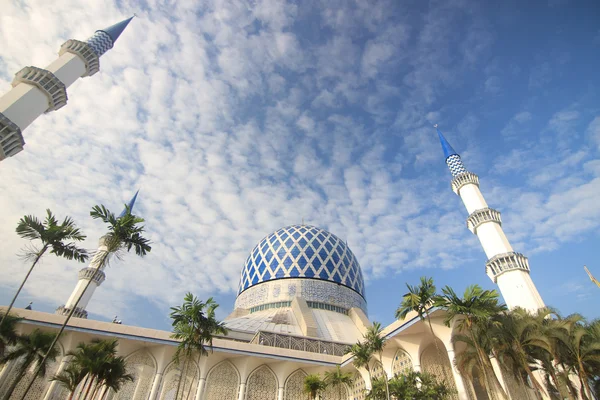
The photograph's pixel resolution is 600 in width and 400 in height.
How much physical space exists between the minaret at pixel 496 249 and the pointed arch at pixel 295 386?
1453cm

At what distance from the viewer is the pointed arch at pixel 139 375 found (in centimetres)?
2002

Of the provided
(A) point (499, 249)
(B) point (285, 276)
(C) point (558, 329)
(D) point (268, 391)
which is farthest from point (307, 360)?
(B) point (285, 276)

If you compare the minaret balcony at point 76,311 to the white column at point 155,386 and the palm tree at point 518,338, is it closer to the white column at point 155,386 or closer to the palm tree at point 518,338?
the white column at point 155,386

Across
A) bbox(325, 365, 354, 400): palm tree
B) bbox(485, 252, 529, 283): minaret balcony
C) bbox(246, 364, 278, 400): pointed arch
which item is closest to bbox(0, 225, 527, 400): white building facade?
bbox(246, 364, 278, 400): pointed arch

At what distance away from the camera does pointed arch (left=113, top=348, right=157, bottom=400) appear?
20.0 metres

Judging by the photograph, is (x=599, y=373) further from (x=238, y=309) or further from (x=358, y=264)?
(x=358, y=264)

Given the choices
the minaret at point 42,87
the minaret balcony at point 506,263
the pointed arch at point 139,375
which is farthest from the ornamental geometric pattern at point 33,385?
the minaret balcony at point 506,263

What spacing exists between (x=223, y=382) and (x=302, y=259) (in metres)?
22.0

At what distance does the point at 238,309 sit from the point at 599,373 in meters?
31.9

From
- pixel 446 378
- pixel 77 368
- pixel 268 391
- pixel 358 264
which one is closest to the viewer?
pixel 77 368

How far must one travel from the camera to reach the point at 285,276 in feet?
133

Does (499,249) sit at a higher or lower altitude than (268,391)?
higher

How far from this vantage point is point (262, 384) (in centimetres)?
2219

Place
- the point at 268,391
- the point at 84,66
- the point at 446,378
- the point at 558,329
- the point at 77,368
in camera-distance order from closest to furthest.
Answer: the point at 558,329 → the point at 77,368 → the point at 446,378 → the point at 268,391 → the point at 84,66
